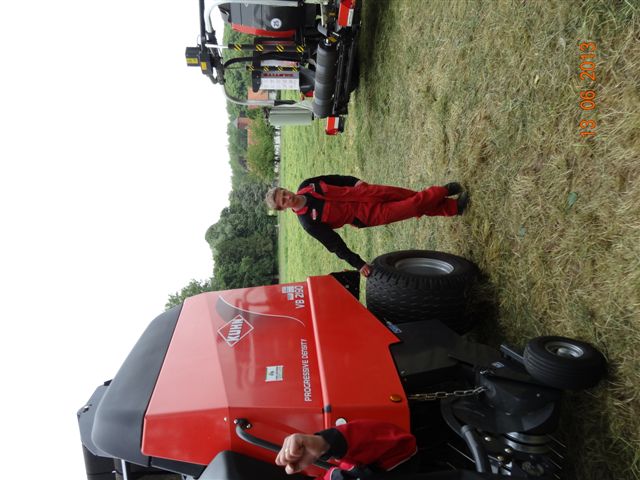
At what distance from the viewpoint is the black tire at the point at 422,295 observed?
3.20m

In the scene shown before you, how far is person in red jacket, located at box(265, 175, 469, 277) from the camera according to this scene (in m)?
3.87

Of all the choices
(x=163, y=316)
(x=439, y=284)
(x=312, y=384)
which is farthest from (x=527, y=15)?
(x=163, y=316)

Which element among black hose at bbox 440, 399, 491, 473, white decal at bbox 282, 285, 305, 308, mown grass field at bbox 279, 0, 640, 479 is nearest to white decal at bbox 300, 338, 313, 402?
white decal at bbox 282, 285, 305, 308

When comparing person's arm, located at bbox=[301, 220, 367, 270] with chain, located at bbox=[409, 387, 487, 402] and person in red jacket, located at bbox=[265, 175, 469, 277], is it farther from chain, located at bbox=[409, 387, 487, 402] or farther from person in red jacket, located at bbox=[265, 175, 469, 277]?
chain, located at bbox=[409, 387, 487, 402]

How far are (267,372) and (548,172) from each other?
1952 millimetres

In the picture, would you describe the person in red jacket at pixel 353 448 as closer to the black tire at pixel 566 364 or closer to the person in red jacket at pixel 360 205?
the black tire at pixel 566 364

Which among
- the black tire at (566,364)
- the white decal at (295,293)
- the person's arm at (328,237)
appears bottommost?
the black tire at (566,364)

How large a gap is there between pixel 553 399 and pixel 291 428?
122cm

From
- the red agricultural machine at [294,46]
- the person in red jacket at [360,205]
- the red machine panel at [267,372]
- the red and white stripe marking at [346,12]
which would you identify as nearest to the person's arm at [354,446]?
the red machine panel at [267,372]

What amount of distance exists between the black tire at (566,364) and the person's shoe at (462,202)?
1632 mm

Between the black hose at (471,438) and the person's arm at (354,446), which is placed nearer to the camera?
the person's arm at (354,446)

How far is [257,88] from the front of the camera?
6863 mm

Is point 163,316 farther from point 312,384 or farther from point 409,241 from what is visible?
point 409,241
